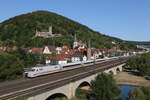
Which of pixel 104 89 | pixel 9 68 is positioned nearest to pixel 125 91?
pixel 104 89

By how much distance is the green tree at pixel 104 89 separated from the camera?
46344mm

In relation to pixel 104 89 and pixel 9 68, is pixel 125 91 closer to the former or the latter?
pixel 104 89

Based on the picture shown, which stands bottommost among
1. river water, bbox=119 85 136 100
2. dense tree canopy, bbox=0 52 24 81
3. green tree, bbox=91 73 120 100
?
river water, bbox=119 85 136 100

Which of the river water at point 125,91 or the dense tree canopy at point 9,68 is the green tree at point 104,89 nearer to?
the river water at point 125,91

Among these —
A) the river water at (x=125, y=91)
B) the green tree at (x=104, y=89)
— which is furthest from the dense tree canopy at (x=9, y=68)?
the river water at (x=125, y=91)

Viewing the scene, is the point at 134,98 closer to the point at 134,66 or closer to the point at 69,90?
the point at 69,90

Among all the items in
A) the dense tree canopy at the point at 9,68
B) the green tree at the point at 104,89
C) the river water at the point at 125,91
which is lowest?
the river water at the point at 125,91

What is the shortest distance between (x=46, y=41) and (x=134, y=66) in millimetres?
90564

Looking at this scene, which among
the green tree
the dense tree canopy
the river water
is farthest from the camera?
the river water

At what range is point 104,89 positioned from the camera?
1828 inches

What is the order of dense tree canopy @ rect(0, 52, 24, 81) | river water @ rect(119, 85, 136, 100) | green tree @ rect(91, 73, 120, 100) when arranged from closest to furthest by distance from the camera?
green tree @ rect(91, 73, 120, 100) → dense tree canopy @ rect(0, 52, 24, 81) → river water @ rect(119, 85, 136, 100)

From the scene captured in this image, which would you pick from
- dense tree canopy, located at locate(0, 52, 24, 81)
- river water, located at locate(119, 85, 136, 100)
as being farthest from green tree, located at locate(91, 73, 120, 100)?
dense tree canopy, located at locate(0, 52, 24, 81)

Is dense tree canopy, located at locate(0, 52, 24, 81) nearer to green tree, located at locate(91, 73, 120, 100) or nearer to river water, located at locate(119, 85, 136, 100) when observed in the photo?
green tree, located at locate(91, 73, 120, 100)

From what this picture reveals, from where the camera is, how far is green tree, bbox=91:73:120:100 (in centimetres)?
4634
